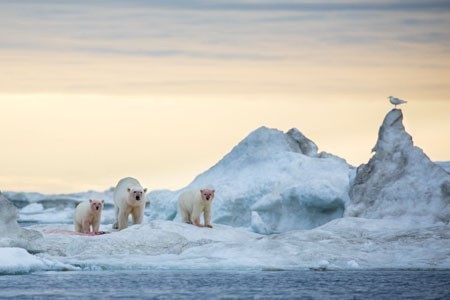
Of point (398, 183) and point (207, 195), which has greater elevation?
point (398, 183)

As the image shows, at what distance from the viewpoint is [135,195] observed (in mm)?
31625

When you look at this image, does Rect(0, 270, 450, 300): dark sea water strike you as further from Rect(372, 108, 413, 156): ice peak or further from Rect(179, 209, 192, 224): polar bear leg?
Rect(372, 108, 413, 156): ice peak

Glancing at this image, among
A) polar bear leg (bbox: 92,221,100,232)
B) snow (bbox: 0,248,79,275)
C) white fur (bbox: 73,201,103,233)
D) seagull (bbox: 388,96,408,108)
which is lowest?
snow (bbox: 0,248,79,275)

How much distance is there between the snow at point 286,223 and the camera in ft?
90.2

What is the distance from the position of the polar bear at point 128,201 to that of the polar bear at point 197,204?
1.36 metres

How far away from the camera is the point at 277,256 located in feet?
91.1

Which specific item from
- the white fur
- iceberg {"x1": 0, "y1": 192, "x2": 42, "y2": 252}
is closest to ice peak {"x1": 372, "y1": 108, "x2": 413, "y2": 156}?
the white fur

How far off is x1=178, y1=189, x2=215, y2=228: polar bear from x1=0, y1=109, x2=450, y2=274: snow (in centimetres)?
54

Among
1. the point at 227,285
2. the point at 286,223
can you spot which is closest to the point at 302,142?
the point at 286,223

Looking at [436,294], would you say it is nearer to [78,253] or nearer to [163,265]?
[163,265]

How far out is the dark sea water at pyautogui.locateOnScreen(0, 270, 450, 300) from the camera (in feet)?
74.2

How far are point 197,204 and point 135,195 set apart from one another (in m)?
1.90

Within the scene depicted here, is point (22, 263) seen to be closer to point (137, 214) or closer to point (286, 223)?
point (137, 214)

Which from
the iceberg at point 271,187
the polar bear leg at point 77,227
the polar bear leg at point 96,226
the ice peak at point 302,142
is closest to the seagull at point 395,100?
the iceberg at point 271,187
